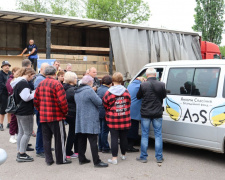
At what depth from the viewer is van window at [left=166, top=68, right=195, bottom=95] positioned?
604cm

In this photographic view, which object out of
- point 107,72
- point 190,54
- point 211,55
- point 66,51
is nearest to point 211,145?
point 107,72

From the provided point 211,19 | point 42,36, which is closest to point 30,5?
point 211,19

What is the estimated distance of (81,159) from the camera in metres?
5.70

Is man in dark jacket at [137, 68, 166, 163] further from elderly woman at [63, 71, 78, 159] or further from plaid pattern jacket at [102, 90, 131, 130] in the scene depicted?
elderly woman at [63, 71, 78, 159]

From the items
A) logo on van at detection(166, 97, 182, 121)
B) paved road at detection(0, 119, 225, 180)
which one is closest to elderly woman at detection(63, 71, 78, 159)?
paved road at detection(0, 119, 225, 180)

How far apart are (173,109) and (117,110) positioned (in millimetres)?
1225

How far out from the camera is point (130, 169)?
546 cm

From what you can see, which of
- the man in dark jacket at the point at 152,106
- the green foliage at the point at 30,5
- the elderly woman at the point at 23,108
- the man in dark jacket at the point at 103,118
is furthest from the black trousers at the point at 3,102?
the green foliage at the point at 30,5

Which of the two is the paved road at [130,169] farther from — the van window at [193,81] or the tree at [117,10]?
the tree at [117,10]

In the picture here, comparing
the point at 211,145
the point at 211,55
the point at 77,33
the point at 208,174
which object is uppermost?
the point at 77,33

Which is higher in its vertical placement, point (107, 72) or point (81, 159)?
point (107, 72)

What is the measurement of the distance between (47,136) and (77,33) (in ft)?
35.7

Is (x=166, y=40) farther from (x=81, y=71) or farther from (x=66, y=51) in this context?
(x=66, y=51)

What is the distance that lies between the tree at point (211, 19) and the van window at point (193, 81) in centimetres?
2773
